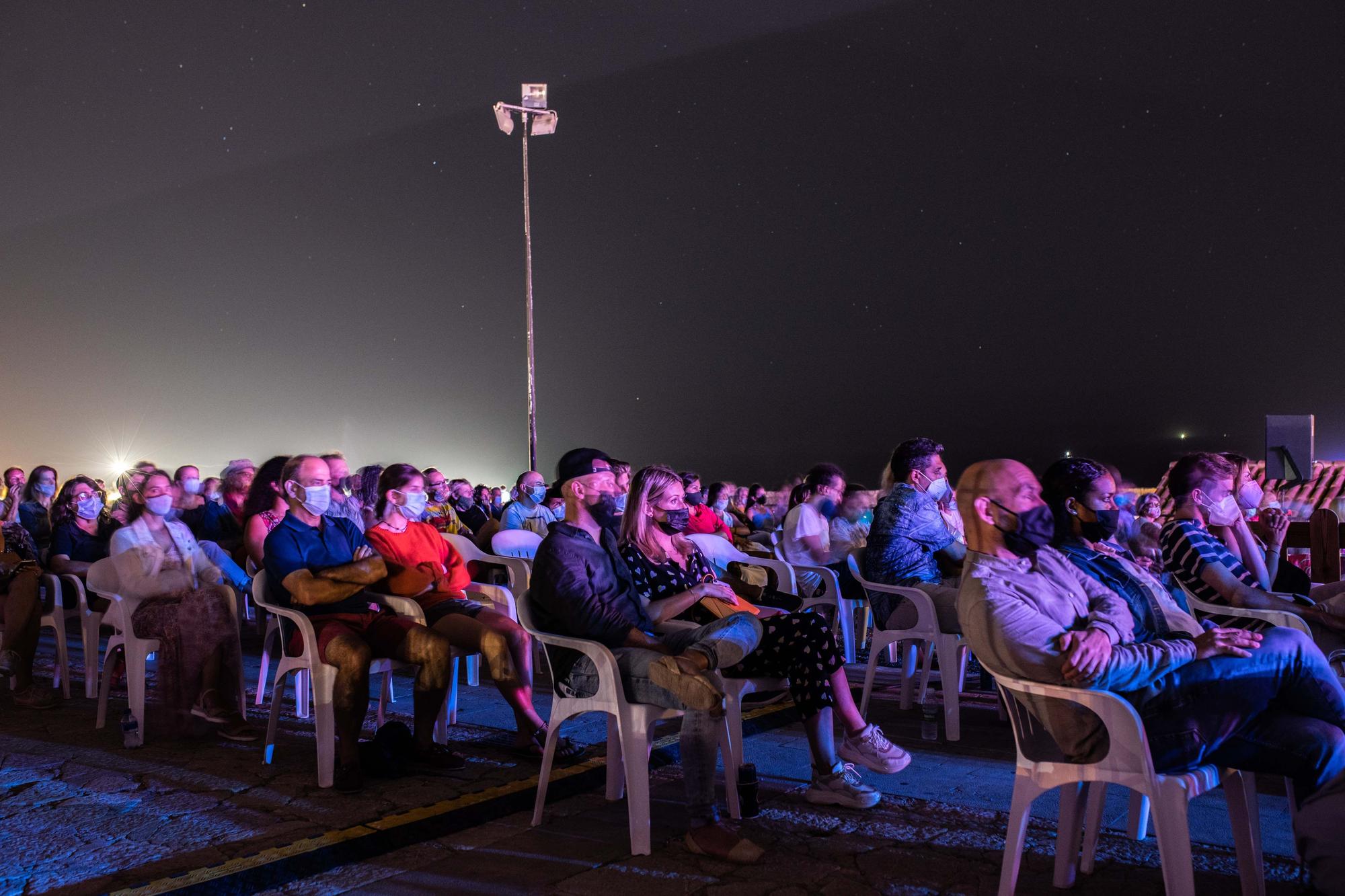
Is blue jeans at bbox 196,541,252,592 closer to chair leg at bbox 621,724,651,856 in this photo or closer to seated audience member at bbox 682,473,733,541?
seated audience member at bbox 682,473,733,541

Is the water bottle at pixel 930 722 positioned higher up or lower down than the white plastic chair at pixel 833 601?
lower down

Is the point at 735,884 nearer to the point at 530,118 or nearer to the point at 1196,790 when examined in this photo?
the point at 1196,790

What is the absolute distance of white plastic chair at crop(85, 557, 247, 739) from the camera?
170 inches

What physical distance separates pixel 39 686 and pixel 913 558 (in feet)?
16.3

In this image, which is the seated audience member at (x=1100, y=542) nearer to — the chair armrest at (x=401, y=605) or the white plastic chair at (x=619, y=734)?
the white plastic chair at (x=619, y=734)

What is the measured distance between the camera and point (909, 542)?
15.4ft

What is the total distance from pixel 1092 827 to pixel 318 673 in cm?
273

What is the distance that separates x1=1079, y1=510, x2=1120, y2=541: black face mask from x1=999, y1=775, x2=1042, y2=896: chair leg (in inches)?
31.4

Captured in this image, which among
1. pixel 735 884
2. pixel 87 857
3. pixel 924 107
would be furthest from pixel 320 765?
pixel 924 107

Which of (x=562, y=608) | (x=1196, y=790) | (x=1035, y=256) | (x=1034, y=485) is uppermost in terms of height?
(x=1035, y=256)

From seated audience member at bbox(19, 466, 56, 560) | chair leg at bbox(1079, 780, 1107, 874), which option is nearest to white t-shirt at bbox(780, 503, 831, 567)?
chair leg at bbox(1079, 780, 1107, 874)

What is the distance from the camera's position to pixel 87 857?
2883mm

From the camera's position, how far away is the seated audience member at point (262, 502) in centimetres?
467

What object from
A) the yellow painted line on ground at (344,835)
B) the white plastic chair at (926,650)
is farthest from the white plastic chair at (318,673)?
the white plastic chair at (926,650)
